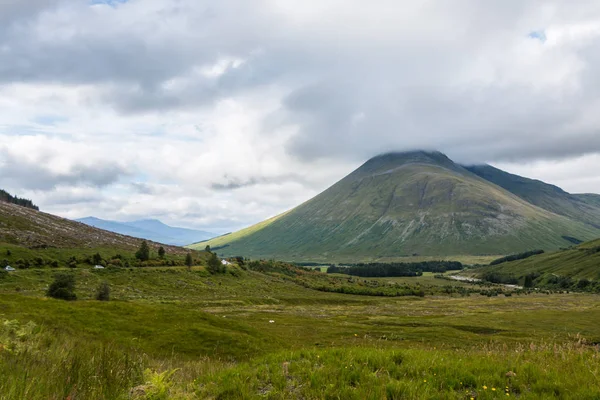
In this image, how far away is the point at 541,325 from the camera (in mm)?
77812

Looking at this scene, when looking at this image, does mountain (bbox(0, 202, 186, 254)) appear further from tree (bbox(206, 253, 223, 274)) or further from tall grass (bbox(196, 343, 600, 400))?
tall grass (bbox(196, 343, 600, 400))

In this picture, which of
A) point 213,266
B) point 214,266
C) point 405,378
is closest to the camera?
point 405,378

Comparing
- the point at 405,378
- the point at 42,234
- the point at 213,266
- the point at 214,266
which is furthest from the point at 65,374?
the point at 42,234

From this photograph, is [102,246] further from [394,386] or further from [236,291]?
[394,386]

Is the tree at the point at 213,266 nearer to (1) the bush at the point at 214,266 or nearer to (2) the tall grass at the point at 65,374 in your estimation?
(1) the bush at the point at 214,266

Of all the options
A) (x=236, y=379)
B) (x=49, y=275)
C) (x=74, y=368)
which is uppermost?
(x=74, y=368)

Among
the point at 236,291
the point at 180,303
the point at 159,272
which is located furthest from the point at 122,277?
the point at 236,291

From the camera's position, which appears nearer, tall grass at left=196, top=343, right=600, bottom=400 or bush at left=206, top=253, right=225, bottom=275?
tall grass at left=196, top=343, right=600, bottom=400

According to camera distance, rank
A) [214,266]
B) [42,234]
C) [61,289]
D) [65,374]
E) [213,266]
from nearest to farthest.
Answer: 1. [65,374]
2. [61,289]
3. [213,266]
4. [214,266]
5. [42,234]

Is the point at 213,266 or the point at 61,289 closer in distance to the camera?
the point at 61,289

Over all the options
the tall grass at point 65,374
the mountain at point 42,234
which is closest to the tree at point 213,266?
the mountain at point 42,234

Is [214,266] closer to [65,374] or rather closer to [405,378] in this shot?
[65,374]

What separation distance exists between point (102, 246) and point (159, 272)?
5967cm

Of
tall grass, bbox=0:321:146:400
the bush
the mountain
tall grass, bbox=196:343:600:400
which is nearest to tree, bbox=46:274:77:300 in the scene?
tall grass, bbox=0:321:146:400
